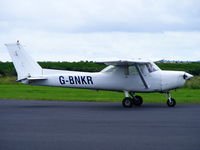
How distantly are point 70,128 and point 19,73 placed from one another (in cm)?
1031

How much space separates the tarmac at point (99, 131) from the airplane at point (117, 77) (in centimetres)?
466

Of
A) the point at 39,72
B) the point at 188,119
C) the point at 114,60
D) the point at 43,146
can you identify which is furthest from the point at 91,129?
the point at 39,72

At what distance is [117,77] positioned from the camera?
22.2 meters

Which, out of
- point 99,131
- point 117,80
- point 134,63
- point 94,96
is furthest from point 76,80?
point 99,131

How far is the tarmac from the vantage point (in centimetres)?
1008

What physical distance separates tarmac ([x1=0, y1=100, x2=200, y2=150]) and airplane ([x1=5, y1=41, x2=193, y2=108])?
184 inches

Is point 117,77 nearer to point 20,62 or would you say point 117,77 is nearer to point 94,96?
point 20,62

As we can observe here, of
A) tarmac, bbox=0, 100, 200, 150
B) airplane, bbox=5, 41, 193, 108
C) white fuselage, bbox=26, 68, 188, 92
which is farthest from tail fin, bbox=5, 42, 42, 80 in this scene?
tarmac, bbox=0, 100, 200, 150

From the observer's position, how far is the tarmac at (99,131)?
10078mm

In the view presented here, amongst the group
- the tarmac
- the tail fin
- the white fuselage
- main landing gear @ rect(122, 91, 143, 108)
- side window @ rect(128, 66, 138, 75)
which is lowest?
the tarmac

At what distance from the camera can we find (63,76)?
22.4 meters

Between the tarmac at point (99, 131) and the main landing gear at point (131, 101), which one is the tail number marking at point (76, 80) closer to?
the main landing gear at point (131, 101)

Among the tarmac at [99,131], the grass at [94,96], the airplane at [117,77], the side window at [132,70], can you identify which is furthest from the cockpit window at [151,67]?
the tarmac at [99,131]

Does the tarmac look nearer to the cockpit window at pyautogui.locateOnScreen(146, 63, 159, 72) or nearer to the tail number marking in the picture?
the tail number marking
